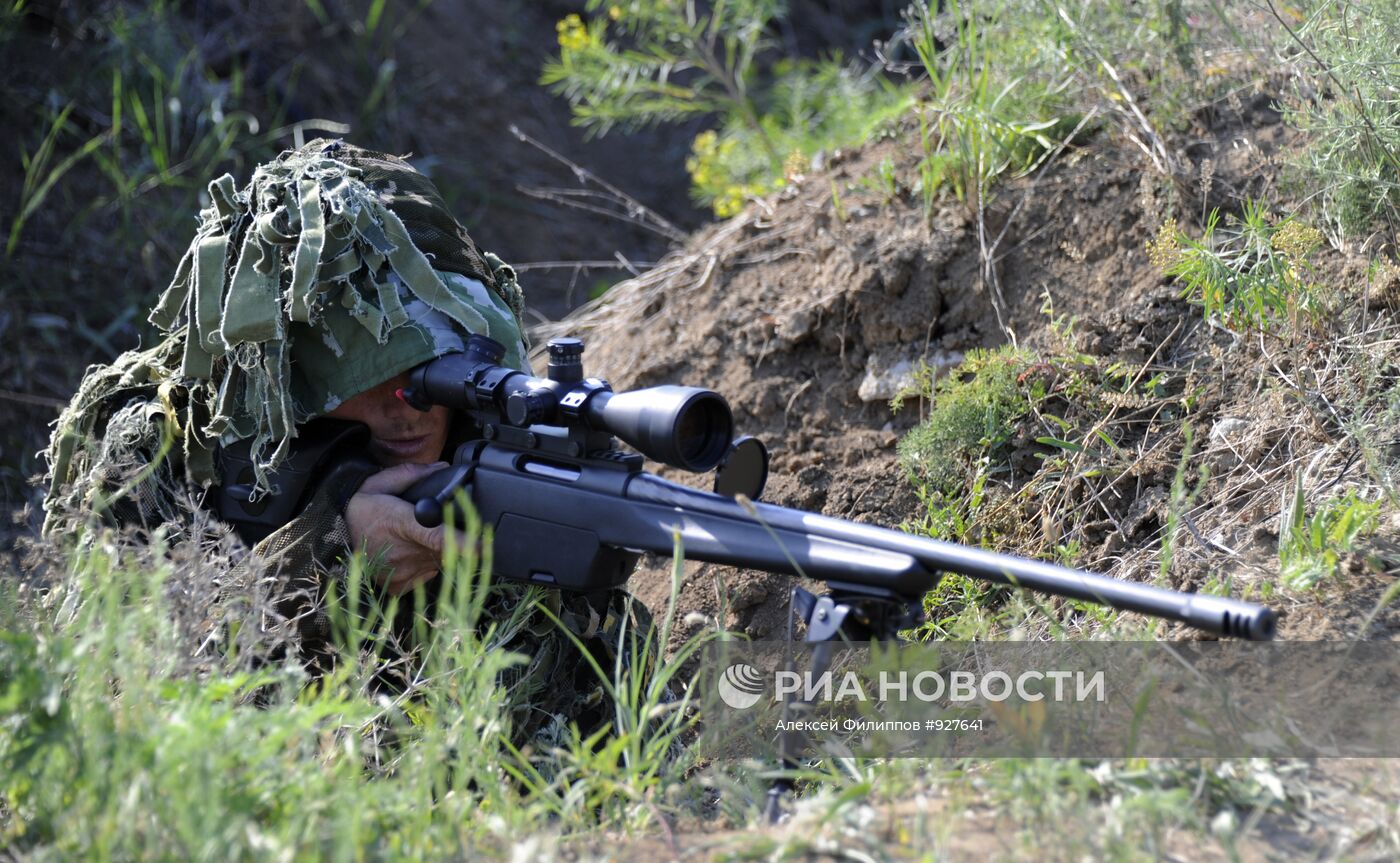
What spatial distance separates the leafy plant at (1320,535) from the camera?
251 centimetres

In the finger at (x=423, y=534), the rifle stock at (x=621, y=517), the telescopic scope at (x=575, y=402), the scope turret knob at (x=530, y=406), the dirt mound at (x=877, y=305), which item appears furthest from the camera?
the dirt mound at (x=877, y=305)

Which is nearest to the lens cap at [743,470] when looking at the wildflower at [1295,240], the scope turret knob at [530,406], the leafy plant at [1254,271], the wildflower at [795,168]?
the scope turret knob at [530,406]

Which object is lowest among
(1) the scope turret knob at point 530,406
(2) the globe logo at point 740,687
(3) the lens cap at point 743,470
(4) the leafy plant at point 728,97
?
(2) the globe logo at point 740,687

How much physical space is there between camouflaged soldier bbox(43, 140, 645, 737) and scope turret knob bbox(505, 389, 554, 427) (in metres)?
0.34

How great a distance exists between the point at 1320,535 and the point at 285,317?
89.9 inches

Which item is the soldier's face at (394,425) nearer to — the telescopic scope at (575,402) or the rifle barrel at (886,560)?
the telescopic scope at (575,402)

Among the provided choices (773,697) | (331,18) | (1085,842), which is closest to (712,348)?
(773,697)

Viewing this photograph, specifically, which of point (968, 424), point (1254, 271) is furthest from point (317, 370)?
point (1254, 271)

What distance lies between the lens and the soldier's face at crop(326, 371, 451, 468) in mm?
3010

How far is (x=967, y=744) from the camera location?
2584mm

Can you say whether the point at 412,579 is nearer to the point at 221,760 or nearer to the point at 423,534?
the point at 423,534

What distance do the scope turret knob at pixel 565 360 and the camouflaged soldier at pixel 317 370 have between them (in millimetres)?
393

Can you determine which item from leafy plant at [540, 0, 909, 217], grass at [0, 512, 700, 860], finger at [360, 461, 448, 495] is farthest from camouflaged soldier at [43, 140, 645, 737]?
leafy plant at [540, 0, 909, 217]

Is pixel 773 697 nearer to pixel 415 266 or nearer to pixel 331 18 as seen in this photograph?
pixel 415 266
